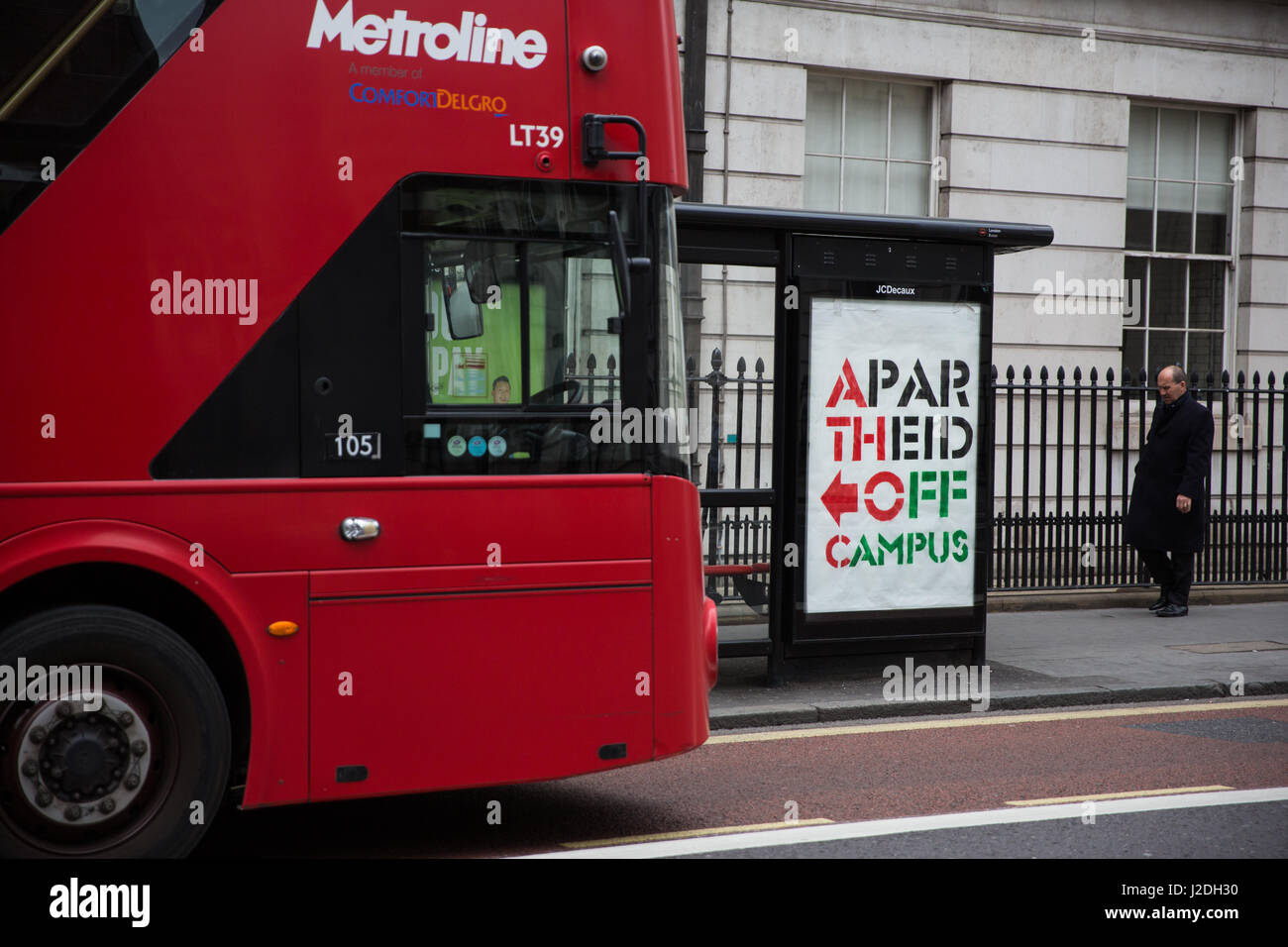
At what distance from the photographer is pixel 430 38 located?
489 centimetres

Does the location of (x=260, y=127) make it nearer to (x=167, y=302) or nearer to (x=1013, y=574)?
(x=167, y=302)

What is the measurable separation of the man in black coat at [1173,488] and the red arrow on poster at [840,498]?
4029mm

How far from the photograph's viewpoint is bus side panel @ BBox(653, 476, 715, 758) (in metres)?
5.17

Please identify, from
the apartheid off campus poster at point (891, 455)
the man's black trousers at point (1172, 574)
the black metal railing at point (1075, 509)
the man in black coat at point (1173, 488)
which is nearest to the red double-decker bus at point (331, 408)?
the apartheid off campus poster at point (891, 455)

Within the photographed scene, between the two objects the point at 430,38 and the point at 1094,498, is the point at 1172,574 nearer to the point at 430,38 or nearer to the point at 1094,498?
the point at 1094,498

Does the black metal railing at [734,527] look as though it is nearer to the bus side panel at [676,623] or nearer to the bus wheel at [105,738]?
the bus side panel at [676,623]

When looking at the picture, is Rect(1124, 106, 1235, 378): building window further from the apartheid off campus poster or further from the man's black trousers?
the apartheid off campus poster

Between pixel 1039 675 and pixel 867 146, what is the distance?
23.9ft

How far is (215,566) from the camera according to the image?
456 cm

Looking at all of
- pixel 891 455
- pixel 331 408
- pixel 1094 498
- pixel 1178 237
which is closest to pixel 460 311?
pixel 331 408

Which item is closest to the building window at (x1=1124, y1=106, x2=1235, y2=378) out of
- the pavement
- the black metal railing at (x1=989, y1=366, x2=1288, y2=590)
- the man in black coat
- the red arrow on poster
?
the black metal railing at (x1=989, y1=366, x2=1288, y2=590)

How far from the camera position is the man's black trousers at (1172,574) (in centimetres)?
1158
